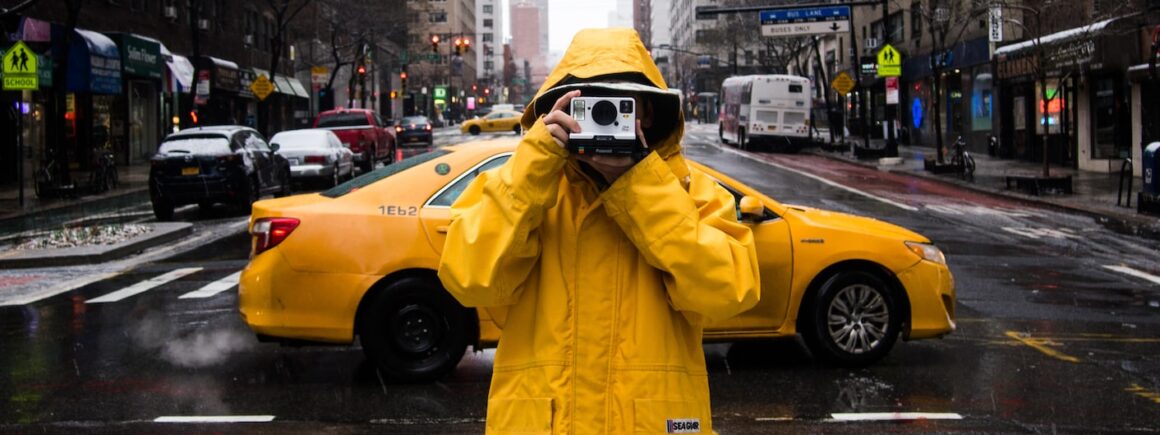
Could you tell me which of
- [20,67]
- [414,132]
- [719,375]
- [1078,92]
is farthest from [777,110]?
[719,375]

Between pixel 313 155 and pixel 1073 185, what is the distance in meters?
18.2

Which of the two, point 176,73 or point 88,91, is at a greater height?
point 176,73

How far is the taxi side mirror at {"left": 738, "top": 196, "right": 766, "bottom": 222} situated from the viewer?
6.64 metres

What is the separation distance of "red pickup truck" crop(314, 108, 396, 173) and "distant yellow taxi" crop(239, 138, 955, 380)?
25095mm

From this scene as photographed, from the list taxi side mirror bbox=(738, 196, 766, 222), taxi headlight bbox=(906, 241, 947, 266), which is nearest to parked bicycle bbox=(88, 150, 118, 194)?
taxi side mirror bbox=(738, 196, 766, 222)

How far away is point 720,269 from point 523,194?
0.55m

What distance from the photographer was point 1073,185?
26.0 m

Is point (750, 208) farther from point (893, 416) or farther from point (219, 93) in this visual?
point (219, 93)

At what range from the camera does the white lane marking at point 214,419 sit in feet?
20.5

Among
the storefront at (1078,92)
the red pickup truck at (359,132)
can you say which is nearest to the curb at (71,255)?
the red pickup truck at (359,132)

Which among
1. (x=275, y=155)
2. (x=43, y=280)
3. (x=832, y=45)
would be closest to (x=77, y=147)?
(x=275, y=155)

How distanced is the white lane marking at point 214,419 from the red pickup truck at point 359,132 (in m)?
25.9

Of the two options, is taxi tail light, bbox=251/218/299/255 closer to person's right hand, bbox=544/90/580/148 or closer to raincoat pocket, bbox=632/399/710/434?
person's right hand, bbox=544/90/580/148

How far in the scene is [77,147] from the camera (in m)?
33.6
